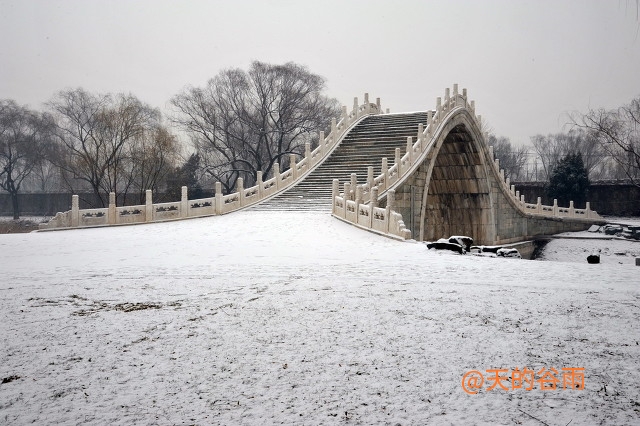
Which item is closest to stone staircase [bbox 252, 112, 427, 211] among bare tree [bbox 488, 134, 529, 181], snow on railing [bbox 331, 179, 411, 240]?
snow on railing [bbox 331, 179, 411, 240]

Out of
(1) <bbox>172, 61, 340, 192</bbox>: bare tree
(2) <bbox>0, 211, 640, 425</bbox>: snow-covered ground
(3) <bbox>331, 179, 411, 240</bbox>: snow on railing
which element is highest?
(1) <bbox>172, 61, 340, 192</bbox>: bare tree

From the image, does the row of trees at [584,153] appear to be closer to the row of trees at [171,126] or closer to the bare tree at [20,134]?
the row of trees at [171,126]

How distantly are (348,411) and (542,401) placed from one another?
5.02 ft

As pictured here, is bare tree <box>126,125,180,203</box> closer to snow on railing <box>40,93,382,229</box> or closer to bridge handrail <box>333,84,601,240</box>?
snow on railing <box>40,93,382,229</box>

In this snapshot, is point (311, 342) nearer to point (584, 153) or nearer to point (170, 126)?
point (170, 126)

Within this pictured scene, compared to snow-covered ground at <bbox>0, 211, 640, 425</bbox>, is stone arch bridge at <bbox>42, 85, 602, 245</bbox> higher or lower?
higher

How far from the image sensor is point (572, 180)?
4231 centimetres

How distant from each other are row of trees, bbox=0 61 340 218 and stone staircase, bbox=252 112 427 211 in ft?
26.1

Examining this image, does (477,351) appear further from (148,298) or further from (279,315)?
(148,298)

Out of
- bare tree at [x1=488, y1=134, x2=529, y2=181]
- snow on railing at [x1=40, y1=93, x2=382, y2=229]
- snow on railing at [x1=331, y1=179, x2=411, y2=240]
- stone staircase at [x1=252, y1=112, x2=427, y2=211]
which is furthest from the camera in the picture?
bare tree at [x1=488, y1=134, x2=529, y2=181]

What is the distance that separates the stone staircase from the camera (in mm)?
22281

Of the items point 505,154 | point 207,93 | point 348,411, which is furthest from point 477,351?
point 505,154

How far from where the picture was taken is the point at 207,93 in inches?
1465

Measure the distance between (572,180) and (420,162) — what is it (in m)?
23.7
